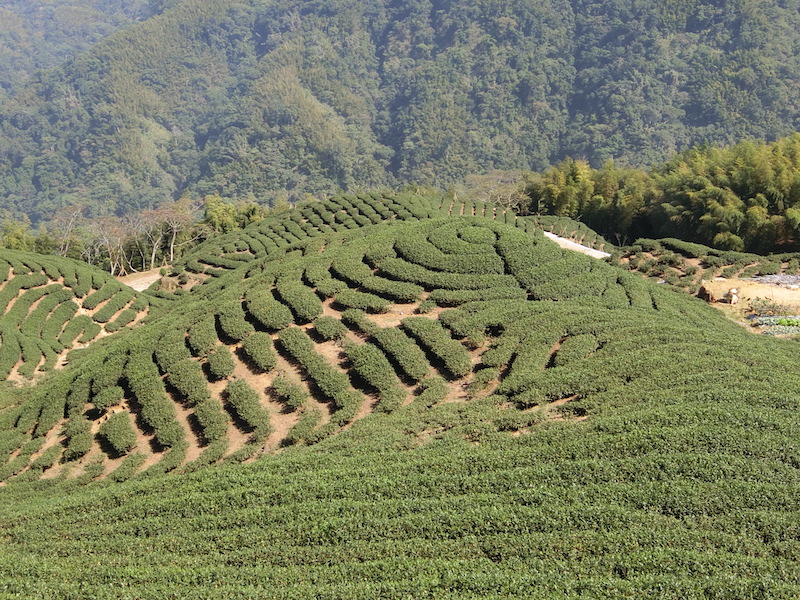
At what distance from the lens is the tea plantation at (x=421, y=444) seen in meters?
10.8

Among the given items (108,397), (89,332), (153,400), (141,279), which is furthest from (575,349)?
(141,279)

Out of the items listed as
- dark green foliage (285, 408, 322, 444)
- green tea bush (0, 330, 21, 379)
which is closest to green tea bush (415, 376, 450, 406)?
dark green foliage (285, 408, 322, 444)

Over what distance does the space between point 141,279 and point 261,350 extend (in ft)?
113

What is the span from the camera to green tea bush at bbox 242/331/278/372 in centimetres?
2038

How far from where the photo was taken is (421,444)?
15.6 m

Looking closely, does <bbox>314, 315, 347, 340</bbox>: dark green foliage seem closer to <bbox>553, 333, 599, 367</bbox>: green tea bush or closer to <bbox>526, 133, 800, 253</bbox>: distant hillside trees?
<bbox>553, 333, 599, 367</bbox>: green tea bush

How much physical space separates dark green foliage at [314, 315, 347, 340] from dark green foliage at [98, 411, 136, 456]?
6993 mm

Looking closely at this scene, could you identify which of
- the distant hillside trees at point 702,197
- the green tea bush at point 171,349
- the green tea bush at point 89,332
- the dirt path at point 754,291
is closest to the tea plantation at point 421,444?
the green tea bush at point 171,349

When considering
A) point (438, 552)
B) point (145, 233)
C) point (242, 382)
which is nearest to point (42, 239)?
point (145, 233)

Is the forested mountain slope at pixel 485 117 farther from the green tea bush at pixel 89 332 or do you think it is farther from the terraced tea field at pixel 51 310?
the green tea bush at pixel 89 332

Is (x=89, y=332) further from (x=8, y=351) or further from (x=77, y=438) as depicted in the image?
(x=77, y=438)

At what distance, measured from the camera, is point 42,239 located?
56344 millimetres

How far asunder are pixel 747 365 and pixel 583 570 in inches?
396

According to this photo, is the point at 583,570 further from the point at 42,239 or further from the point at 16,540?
the point at 42,239
